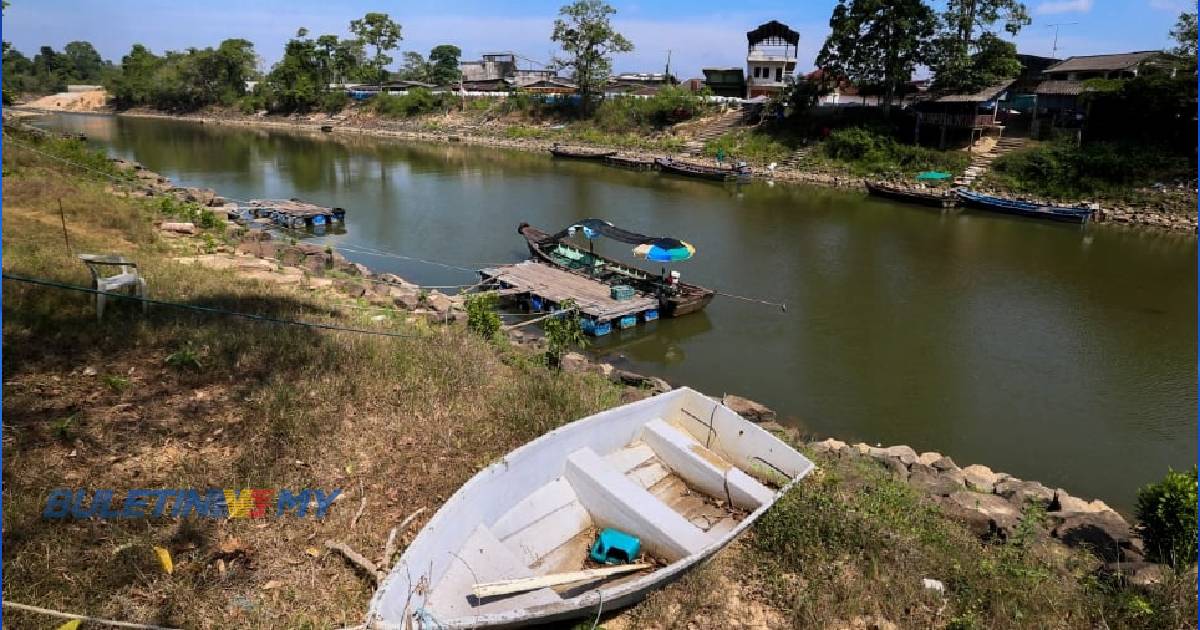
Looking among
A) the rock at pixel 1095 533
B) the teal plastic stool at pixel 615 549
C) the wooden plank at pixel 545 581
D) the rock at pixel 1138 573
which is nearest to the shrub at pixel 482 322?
the teal plastic stool at pixel 615 549

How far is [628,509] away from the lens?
19.2ft

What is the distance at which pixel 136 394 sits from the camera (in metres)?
6.46

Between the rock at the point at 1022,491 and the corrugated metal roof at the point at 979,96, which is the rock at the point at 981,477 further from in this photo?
the corrugated metal roof at the point at 979,96

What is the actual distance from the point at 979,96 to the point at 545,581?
120ft

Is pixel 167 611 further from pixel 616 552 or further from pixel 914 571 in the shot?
pixel 914 571

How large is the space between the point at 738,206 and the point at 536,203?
919 cm

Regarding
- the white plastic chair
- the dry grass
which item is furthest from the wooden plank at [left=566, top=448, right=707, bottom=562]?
the white plastic chair

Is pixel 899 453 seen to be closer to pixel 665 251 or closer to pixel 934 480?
pixel 934 480

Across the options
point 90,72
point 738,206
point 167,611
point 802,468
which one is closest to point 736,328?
point 802,468

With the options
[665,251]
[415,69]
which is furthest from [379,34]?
[665,251]

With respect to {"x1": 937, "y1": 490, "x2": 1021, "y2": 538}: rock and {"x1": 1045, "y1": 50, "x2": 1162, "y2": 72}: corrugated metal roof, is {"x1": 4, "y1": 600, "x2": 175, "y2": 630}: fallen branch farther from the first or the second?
{"x1": 1045, "y1": 50, "x2": 1162, "y2": 72}: corrugated metal roof

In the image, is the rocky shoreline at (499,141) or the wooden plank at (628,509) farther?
the rocky shoreline at (499,141)

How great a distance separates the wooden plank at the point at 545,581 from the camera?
4.67 meters

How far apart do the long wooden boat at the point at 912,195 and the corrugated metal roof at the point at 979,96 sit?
5511 mm
